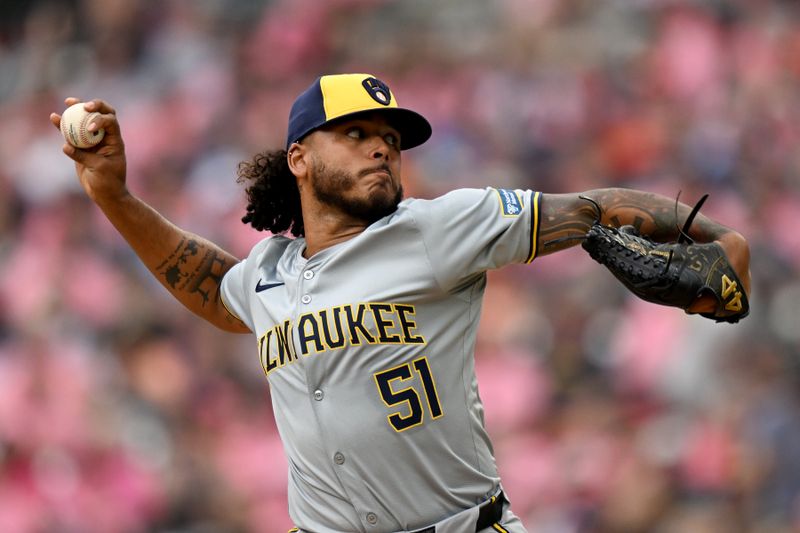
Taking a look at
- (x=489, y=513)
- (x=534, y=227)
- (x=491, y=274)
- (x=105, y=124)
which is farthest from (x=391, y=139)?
(x=491, y=274)

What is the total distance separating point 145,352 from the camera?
283 inches

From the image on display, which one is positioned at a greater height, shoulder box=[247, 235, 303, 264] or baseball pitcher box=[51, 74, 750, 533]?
shoulder box=[247, 235, 303, 264]

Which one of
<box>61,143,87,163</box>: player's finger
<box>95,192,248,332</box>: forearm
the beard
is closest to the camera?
the beard

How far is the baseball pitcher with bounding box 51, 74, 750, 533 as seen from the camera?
3152 mm

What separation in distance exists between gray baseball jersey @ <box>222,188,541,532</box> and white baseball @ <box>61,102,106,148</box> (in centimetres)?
84

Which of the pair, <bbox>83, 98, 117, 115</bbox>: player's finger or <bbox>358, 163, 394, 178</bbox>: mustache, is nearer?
<bbox>358, 163, 394, 178</bbox>: mustache

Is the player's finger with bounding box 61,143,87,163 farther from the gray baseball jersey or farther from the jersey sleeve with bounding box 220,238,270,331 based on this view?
the gray baseball jersey

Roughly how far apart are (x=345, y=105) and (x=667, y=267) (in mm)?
1059

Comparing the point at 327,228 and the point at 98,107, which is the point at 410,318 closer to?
the point at 327,228

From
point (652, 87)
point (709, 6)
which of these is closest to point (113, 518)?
point (652, 87)

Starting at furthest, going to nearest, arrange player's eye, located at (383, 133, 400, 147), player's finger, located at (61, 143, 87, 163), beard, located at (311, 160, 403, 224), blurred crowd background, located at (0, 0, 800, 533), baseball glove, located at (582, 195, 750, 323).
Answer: blurred crowd background, located at (0, 0, 800, 533)
player's finger, located at (61, 143, 87, 163)
player's eye, located at (383, 133, 400, 147)
beard, located at (311, 160, 403, 224)
baseball glove, located at (582, 195, 750, 323)

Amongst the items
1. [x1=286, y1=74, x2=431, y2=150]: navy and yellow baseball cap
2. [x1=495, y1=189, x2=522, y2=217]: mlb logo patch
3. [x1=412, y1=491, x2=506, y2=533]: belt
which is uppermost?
[x1=286, y1=74, x2=431, y2=150]: navy and yellow baseball cap

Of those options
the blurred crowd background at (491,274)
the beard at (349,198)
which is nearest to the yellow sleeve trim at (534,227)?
the beard at (349,198)

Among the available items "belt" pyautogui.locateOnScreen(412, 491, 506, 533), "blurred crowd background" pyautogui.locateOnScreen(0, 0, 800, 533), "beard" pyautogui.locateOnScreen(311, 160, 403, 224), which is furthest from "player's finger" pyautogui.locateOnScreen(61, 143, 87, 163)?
"blurred crowd background" pyautogui.locateOnScreen(0, 0, 800, 533)
